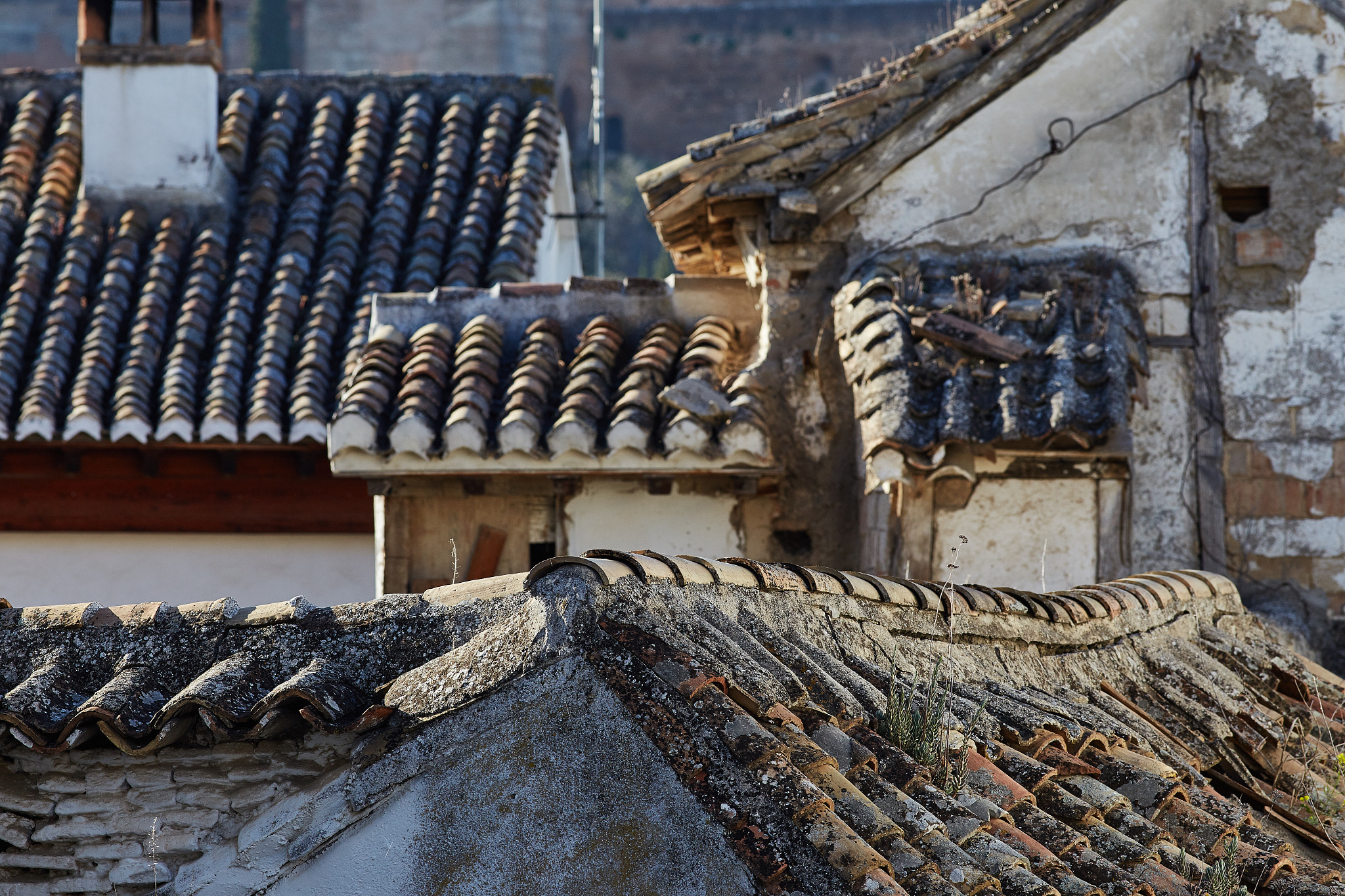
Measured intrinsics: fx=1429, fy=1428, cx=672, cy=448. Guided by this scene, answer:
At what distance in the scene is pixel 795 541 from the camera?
7484mm

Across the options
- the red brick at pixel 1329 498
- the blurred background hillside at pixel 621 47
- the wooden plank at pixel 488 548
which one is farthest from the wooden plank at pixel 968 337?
the blurred background hillside at pixel 621 47

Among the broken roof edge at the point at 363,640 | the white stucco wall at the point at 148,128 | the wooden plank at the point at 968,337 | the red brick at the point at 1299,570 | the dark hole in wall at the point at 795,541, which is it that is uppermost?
the white stucco wall at the point at 148,128

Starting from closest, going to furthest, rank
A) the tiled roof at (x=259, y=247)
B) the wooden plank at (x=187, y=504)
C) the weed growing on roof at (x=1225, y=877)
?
the weed growing on roof at (x=1225, y=877) < the tiled roof at (x=259, y=247) < the wooden plank at (x=187, y=504)

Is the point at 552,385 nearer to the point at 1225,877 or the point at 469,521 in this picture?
the point at 469,521

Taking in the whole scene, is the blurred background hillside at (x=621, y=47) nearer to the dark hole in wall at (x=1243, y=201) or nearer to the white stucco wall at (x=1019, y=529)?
the dark hole in wall at (x=1243, y=201)

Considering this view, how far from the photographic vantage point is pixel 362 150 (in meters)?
11.0

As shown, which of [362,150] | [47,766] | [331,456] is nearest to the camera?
[47,766]

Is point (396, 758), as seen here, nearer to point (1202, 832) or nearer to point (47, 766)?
point (47, 766)

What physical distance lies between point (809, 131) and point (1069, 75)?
136 cm

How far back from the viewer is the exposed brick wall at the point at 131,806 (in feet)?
9.95

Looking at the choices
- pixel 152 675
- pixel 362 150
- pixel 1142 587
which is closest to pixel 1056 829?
pixel 152 675

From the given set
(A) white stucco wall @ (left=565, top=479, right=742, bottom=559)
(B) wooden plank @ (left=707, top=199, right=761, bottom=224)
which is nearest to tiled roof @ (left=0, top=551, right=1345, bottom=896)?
(A) white stucco wall @ (left=565, top=479, right=742, bottom=559)

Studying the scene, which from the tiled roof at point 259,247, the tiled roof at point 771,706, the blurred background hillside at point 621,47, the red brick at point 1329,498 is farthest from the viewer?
the blurred background hillside at point 621,47

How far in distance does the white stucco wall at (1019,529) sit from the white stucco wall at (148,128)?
6.59m
